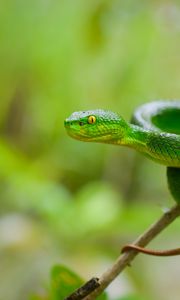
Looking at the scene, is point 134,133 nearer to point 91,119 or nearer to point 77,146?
point 91,119

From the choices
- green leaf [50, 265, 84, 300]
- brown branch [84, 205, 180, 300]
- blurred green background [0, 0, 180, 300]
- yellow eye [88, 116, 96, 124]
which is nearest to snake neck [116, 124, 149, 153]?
yellow eye [88, 116, 96, 124]

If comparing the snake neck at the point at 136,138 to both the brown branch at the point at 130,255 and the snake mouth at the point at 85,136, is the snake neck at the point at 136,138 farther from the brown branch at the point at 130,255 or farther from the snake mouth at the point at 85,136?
the brown branch at the point at 130,255

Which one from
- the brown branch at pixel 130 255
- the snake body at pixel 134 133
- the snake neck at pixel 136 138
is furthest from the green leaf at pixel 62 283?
the snake neck at pixel 136 138

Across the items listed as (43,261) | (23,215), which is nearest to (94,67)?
(23,215)

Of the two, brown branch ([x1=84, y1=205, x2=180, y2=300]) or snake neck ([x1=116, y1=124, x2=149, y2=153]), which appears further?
snake neck ([x1=116, y1=124, x2=149, y2=153])

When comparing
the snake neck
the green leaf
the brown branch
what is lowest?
the green leaf

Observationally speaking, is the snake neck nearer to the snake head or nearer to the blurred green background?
the snake head

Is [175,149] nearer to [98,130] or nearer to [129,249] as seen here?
[98,130]

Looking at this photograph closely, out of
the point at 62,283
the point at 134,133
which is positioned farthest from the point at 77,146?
the point at 62,283
